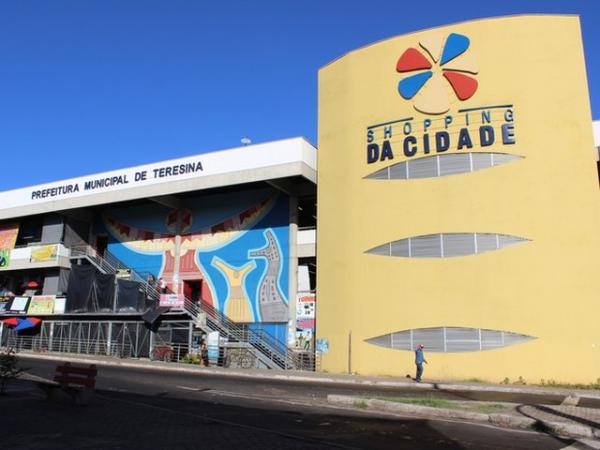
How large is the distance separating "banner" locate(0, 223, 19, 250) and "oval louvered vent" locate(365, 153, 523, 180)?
30745 millimetres

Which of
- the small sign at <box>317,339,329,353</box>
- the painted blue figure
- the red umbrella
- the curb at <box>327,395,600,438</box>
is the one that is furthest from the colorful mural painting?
the curb at <box>327,395,600,438</box>

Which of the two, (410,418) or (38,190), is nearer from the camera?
(410,418)

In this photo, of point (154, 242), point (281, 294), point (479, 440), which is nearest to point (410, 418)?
point (479, 440)

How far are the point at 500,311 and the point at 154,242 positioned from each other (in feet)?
77.6

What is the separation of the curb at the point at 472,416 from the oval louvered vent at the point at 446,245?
13445mm

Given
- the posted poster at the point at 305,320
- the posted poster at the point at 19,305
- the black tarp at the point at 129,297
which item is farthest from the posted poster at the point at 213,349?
the posted poster at the point at 19,305

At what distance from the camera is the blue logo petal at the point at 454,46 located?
2736 cm

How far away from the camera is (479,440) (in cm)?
913

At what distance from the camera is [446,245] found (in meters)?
26.0

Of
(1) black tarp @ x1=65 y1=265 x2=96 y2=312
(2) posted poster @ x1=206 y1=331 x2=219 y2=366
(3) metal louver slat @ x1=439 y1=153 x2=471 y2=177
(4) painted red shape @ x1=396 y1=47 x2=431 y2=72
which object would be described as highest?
(4) painted red shape @ x1=396 y1=47 x2=431 y2=72

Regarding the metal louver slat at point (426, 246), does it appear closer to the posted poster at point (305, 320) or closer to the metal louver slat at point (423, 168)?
the metal louver slat at point (423, 168)

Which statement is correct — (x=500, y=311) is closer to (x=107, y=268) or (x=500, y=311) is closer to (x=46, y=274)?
(x=107, y=268)

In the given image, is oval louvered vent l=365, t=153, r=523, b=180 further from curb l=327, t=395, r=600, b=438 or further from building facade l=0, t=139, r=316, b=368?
curb l=327, t=395, r=600, b=438

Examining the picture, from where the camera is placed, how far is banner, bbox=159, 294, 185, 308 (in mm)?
32353
